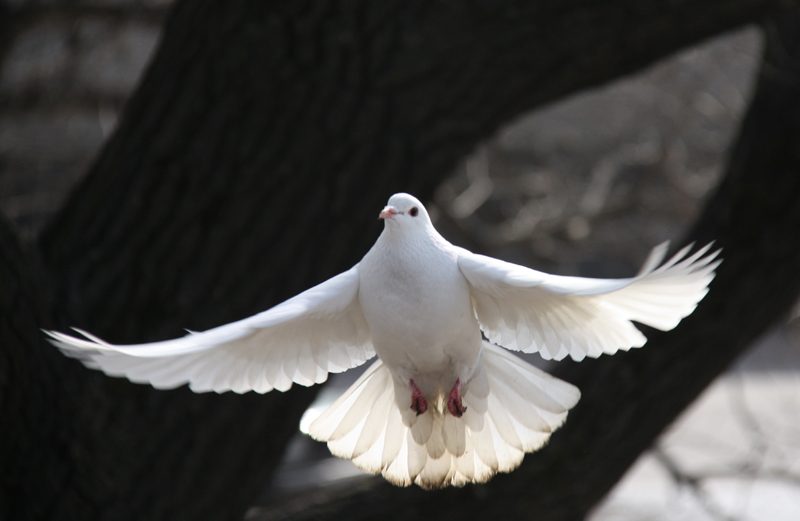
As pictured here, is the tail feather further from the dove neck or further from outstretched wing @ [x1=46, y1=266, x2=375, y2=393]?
the dove neck

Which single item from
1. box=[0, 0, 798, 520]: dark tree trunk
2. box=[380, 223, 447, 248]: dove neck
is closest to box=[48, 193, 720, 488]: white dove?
box=[380, 223, 447, 248]: dove neck

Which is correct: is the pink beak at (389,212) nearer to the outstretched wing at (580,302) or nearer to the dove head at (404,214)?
the dove head at (404,214)

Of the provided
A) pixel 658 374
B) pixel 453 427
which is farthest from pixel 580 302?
pixel 658 374

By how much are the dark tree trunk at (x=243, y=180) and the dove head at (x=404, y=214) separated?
125cm

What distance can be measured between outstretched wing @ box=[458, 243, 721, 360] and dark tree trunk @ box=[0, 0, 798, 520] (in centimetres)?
115

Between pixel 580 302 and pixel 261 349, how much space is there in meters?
0.71

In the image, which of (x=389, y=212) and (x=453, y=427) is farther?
(x=453, y=427)

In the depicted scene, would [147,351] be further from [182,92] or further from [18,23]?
[18,23]

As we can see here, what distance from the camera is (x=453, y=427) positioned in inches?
104

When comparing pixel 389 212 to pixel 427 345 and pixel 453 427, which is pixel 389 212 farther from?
pixel 453 427

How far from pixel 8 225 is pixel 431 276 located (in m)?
1.50

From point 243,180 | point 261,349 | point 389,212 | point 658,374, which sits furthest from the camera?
point 658,374

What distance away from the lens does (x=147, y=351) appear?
193 cm

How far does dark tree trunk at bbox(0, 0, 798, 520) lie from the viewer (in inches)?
130
